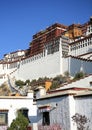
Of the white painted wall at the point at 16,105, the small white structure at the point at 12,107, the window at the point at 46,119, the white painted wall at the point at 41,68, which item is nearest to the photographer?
the window at the point at 46,119

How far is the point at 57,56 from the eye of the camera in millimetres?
69812

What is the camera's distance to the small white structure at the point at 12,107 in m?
21.5

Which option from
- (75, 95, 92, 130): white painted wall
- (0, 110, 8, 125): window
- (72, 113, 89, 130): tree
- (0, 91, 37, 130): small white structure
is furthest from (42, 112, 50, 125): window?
(0, 110, 8, 125): window

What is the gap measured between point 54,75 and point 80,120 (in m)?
53.2

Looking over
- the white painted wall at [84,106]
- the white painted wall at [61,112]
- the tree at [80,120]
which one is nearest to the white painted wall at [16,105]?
the white painted wall at [61,112]

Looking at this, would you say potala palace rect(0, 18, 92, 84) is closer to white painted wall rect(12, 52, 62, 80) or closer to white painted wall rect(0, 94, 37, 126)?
white painted wall rect(12, 52, 62, 80)

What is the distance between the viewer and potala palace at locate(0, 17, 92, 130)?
51.9 feet

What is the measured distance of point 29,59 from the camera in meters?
84.9

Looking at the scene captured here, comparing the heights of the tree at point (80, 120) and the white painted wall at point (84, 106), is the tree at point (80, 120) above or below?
below

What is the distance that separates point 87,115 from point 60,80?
4585cm

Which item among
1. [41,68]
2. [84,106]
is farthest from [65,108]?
[41,68]

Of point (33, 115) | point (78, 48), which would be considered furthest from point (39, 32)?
point (33, 115)

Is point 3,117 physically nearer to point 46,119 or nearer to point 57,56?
point 46,119

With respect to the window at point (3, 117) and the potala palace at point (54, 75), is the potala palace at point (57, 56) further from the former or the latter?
the window at point (3, 117)
